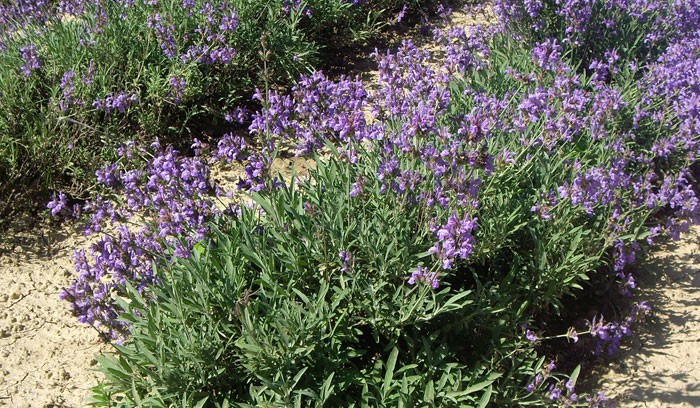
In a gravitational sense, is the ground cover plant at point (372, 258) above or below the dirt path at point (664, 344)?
above

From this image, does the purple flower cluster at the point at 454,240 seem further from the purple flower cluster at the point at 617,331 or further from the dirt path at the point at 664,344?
the dirt path at the point at 664,344

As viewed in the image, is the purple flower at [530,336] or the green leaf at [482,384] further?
the purple flower at [530,336]

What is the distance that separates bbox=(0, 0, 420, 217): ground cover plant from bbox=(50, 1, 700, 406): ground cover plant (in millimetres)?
1371

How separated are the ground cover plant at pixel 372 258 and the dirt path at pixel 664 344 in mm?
174

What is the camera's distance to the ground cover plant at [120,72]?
484 cm

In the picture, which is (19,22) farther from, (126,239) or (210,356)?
(210,356)

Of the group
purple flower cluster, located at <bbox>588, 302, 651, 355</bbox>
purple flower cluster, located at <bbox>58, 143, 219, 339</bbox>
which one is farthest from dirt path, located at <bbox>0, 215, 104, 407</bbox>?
purple flower cluster, located at <bbox>588, 302, 651, 355</bbox>

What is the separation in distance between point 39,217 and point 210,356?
2.37m

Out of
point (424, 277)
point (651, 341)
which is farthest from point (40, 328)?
point (651, 341)

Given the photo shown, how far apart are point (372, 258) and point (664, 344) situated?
183cm

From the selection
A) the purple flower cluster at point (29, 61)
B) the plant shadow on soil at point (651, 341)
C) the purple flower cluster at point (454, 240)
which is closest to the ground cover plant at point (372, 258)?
the purple flower cluster at point (454, 240)

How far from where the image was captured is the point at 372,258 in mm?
3240

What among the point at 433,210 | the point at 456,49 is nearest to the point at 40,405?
the point at 433,210

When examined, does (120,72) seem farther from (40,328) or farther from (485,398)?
(485,398)
